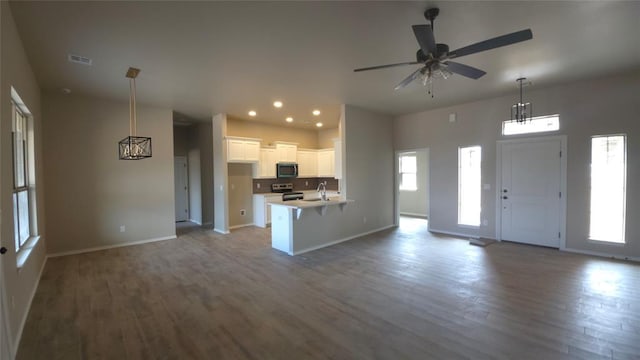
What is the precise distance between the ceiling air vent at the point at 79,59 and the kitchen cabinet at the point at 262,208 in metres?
4.55

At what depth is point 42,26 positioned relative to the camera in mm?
2746

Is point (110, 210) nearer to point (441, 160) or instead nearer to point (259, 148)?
point (259, 148)

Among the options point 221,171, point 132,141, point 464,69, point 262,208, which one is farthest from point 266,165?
point 464,69

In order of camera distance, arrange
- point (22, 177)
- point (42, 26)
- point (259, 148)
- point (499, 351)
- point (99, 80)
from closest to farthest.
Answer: point (499, 351)
point (42, 26)
point (22, 177)
point (99, 80)
point (259, 148)

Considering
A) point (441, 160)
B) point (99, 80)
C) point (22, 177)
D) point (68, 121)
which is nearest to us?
point (22, 177)

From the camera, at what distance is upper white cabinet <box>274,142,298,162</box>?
7845mm

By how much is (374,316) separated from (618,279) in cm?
344

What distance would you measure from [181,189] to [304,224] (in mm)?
5242

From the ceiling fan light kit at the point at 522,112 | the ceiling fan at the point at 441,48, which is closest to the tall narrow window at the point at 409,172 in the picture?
the ceiling fan light kit at the point at 522,112

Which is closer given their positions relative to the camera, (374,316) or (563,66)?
(374,316)

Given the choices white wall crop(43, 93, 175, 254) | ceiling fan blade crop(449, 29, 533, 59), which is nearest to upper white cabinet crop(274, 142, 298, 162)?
white wall crop(43, 93, 175, 254)

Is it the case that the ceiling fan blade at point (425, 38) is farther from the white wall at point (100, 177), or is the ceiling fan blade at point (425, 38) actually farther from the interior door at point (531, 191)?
the white wall at point (100, 177)

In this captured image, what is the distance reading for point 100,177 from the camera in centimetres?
531

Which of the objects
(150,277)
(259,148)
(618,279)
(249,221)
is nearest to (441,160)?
(618,279)
